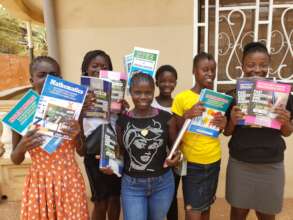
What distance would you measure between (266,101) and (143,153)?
821 millimetres

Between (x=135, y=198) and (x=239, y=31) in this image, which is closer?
(x=135, y=198)

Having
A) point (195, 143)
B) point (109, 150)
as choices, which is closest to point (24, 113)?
point (109, 150)

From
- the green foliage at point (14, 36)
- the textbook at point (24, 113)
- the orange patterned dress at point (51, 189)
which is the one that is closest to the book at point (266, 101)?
the orange patterned dress at point (51, 189)

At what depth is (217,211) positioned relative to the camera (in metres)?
2.97

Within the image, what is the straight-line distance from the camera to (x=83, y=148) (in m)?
1.82

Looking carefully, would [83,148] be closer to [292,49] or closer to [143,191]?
[143,191]

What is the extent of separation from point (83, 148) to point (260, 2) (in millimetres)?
2317

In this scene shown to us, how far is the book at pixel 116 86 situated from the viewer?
1.86 meters

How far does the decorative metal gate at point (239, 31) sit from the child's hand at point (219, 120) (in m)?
1.23

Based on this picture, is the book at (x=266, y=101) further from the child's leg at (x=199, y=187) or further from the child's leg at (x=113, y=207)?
the child's leg at (x=113, y=207)

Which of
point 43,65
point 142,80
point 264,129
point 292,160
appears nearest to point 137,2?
point 142,80

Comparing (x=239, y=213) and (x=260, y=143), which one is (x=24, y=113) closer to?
(x=260, y=143)

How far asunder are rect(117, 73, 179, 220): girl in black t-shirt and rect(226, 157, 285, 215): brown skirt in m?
0.51

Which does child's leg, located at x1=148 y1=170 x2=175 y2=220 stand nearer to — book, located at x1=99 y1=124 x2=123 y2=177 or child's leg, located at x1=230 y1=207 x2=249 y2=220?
book, located at x1=99 y1=124 x2=123 y2=177
